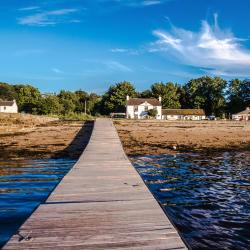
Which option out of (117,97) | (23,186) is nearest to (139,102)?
(117,97)

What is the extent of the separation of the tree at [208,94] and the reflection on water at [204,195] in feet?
309

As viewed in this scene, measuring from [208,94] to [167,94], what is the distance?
13.0 m

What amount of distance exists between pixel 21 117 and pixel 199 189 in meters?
40.2

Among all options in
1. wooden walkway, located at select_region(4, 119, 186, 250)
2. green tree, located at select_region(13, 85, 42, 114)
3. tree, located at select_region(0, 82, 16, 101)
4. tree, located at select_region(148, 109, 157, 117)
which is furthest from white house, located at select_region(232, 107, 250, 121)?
wooden walkway, located at select_region(4, 119, 186, 250)

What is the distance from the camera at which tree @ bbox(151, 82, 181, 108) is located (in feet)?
374

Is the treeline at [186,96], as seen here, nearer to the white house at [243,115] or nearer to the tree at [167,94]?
the tree at [167,94]

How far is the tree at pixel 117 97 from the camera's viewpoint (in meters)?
110

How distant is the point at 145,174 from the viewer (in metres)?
15.9

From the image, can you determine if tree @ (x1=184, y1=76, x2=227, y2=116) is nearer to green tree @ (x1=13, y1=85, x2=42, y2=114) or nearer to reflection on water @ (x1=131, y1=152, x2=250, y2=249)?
green tree @ (x1=13, y1=85, x2=42, y2=114)

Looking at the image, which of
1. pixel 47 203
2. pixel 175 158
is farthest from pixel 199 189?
pixel 175 158

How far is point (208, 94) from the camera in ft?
379

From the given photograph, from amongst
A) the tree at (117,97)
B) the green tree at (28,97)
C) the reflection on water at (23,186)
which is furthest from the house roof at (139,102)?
the reflection on water at (23,186)

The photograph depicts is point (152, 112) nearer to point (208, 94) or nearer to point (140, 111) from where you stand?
point (140, 111)

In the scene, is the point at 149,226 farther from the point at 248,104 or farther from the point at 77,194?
the point at 248,104
